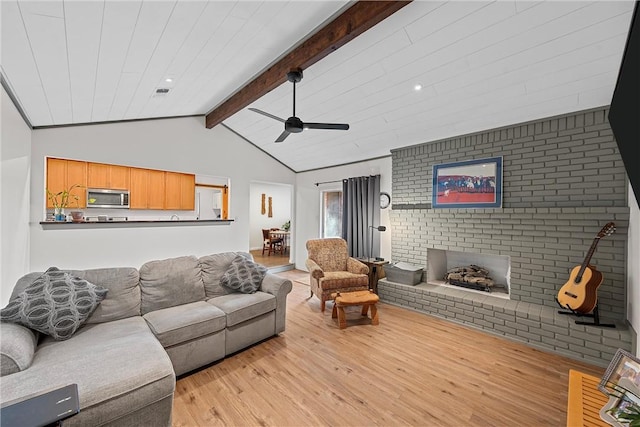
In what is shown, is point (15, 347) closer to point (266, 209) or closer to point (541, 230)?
point (541, 230)

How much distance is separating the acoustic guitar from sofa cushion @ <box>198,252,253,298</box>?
12.0ft

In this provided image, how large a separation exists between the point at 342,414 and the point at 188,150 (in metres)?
4.66

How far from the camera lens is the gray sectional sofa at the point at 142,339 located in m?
1.42

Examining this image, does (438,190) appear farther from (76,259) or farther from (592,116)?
(76,259)

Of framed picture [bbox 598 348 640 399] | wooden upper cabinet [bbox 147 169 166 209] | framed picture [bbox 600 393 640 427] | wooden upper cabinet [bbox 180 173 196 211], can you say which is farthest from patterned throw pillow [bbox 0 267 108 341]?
wooden upper cabinet [bbox 180 173 196 211]

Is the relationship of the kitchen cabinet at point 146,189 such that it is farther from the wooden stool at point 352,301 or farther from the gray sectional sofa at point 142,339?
the wooden stool at point 352,301

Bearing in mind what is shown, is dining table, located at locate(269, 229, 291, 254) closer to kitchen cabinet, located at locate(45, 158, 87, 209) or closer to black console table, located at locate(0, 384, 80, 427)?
kitchen cabinet, located at locate(45, 158, 87, 209)

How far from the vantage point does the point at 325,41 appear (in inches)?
97.3

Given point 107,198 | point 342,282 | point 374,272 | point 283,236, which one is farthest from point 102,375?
point 283,236

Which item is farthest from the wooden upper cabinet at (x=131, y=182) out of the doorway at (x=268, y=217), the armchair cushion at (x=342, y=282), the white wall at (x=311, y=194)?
the armchair cushion at (x=342, y=282)

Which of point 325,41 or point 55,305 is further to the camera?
point 325,41

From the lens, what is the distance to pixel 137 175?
547 cm

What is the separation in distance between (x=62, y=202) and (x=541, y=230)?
677 cm

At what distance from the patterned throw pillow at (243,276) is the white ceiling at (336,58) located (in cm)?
223
